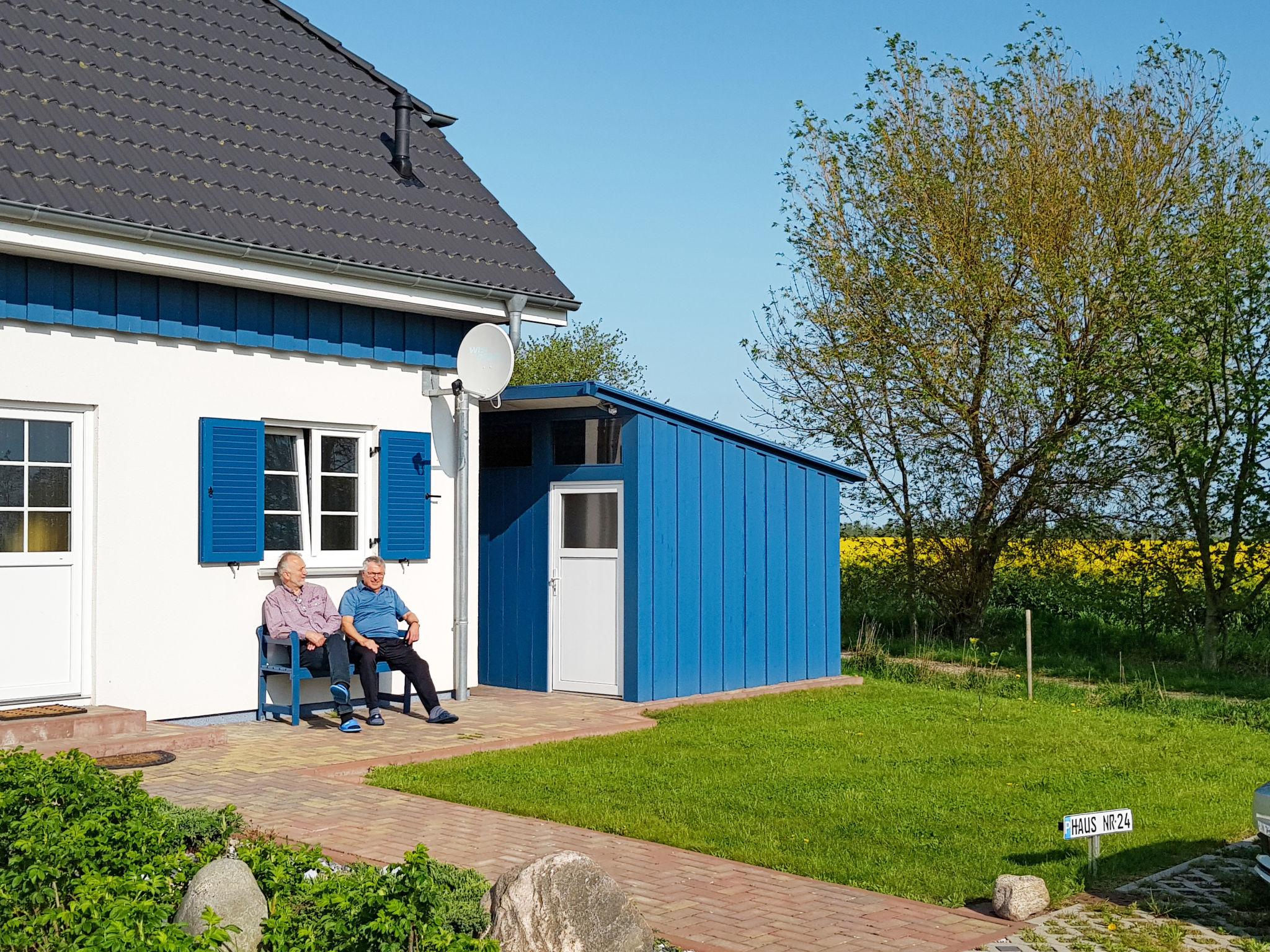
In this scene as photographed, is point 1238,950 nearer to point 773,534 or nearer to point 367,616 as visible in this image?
point 367,616

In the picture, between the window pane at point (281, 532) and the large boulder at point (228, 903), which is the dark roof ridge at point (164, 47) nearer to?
the window pane at point (281, 532)

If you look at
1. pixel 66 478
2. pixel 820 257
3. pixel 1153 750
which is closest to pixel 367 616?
pixel 66 478

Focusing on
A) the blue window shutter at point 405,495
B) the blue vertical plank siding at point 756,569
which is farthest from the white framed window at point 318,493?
the blue vertical plank siding at point 756,569

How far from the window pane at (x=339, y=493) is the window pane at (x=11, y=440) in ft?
8.74

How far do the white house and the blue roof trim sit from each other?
30.5 inches

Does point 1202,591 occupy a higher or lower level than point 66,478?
lower

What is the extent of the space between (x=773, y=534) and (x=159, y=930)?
10.5m

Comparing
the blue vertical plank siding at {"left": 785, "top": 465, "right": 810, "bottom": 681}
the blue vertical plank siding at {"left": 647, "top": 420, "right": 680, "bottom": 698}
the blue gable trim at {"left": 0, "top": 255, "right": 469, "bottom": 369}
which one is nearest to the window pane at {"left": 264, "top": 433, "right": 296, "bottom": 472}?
the blue gable trim at {"left": 0, "top": 255, "right": 469, "bottom": 369}

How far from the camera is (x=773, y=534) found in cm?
1448

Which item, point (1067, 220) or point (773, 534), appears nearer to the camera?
point (773, 534)

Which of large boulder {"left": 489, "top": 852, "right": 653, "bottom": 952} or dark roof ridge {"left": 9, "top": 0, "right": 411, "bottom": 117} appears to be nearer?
large boulder {"left": 489, "top": 852, "right": 653, "bottom": 952}

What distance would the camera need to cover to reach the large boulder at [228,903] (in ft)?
17.0

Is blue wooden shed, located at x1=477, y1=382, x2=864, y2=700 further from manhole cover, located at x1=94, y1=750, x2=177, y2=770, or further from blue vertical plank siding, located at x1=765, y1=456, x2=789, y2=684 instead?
manhole cover, located at x1=94, y1=750, x2=177, y2=770

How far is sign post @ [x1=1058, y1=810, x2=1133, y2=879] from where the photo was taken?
6.52 metres
